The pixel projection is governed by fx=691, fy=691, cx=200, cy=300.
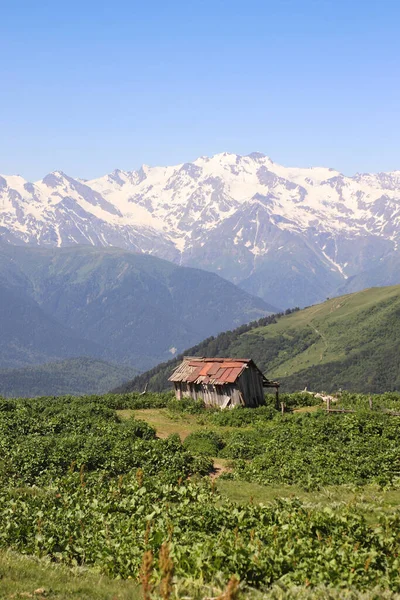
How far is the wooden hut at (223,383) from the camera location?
62.8 meters

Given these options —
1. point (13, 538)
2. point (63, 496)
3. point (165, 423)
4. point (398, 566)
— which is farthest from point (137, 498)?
point (165, 423)

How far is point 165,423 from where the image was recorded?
181 feet

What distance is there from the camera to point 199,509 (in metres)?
22.2

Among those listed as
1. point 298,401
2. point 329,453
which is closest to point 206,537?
point 329,453

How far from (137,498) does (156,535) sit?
5.18 metres

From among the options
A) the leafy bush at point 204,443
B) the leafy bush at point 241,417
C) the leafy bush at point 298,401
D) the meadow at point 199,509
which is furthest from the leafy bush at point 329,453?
the leafy bush at point 298,401

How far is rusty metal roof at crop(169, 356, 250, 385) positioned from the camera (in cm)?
6315

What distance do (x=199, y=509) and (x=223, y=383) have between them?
4035 centimetres

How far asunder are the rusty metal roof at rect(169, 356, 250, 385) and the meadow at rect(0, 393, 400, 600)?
13678mm

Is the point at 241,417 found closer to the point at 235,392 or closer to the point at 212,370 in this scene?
the point at 235,392

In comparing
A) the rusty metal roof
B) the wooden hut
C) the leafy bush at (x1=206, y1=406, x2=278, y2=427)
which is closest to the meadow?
the leafy bush at (x1=206, y1=406, x2=278, y2=427)

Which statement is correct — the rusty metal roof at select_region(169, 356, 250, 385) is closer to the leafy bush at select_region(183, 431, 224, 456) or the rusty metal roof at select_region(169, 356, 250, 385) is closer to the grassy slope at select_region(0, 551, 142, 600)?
the leafy bush at select_region(183, 431, 224, 456)

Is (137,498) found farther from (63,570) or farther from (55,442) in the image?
(55,442)

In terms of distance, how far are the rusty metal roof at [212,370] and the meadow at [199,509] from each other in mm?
13678
